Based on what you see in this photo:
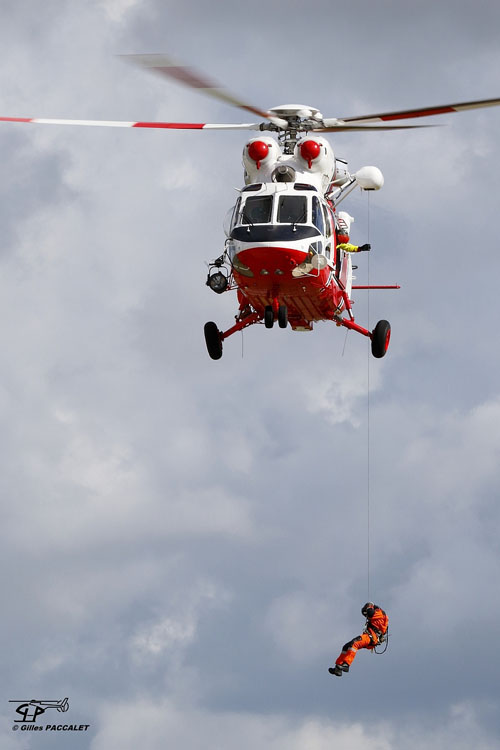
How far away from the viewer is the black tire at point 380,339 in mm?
50938

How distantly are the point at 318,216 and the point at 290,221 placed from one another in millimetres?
923

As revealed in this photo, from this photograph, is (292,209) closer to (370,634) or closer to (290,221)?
(290,221)

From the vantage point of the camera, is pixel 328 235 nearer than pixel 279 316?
No

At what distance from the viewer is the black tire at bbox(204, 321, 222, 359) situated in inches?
1982

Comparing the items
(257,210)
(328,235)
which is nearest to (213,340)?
(328,235)

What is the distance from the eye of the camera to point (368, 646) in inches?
1970

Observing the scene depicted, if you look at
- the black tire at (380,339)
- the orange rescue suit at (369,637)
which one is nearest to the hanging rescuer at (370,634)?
the orange rescue suit at (369,637)

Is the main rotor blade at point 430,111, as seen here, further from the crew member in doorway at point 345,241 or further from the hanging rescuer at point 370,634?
the hanging rescuer at point 370,634

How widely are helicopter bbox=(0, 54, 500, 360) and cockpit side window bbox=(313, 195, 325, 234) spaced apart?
4 centimetres

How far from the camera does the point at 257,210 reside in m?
46.0

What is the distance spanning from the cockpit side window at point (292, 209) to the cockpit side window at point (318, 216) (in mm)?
296

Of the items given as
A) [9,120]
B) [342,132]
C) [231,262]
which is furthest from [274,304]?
[9,120]

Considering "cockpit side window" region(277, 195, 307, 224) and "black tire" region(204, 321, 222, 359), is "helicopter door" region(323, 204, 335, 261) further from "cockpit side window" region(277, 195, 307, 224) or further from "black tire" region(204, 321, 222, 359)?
"black tire" region(204, 321, 222, 359)

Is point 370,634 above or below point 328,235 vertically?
below
